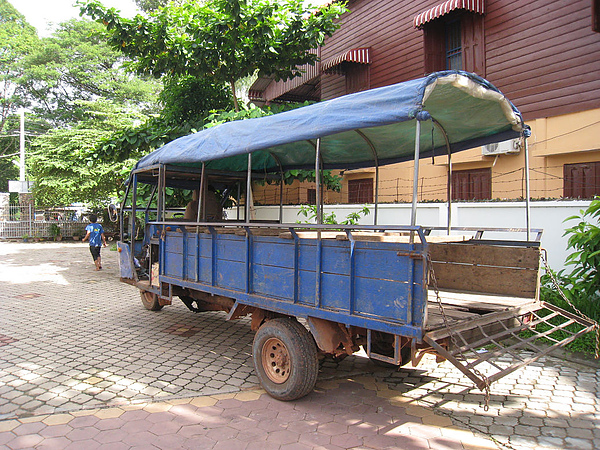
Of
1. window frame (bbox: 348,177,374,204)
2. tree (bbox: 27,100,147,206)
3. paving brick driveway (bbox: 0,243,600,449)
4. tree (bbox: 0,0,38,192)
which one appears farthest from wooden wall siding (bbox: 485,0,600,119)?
tree (bbox: 0,0,38,192)

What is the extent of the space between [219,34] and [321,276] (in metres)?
7.85

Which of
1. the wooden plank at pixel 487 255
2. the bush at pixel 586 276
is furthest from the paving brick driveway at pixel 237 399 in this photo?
the wooden plank at pixel 487 255

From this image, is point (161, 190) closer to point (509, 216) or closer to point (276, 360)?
point (276, 360)

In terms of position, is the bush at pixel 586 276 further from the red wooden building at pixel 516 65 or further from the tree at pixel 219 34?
the tree at pixel 219 34

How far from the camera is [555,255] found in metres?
6.49

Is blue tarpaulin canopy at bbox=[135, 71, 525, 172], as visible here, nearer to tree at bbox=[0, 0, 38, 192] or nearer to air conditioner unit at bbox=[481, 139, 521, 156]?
air conditioner unit at bbox=[481, 139, 521, 156]

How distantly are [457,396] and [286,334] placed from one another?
1740 millimetres

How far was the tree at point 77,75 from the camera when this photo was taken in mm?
28672

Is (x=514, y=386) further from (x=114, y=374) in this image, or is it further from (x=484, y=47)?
(x=484, y=47)

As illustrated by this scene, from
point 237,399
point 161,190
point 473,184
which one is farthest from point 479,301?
point 473,184

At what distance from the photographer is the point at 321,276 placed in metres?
3.76

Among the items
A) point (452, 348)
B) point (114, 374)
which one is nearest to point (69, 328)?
point (114, 374)

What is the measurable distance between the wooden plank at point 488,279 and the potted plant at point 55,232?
2386cm

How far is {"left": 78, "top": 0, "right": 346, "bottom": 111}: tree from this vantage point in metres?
9.73
